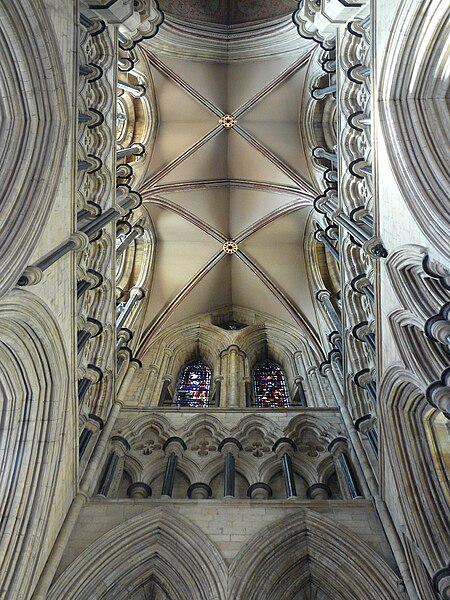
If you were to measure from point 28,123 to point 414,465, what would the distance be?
6.30 metres

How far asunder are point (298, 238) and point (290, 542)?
371 inches

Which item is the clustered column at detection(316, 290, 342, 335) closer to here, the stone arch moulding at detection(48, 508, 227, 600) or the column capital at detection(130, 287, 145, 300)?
the column capital at detection(130, 287, 145, 300)

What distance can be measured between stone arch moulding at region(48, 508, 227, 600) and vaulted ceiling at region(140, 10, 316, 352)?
22.6 feet

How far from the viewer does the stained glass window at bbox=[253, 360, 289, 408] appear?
12734mm

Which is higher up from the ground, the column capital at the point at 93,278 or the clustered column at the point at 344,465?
the column capital at the point at 93,278

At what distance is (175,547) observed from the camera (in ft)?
26.2

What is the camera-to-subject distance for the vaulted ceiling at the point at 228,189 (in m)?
15.1

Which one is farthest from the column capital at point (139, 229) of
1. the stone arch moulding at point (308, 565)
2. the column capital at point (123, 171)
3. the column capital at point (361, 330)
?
the stone arch moulding at point (308, 565)

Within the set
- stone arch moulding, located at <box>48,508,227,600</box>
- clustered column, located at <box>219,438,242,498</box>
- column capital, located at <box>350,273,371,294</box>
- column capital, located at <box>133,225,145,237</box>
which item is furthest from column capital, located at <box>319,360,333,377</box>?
column capital, located at <box>133,225,145,237</box>

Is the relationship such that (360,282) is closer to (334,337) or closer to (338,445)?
(338,445)

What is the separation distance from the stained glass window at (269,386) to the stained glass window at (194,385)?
103 cm

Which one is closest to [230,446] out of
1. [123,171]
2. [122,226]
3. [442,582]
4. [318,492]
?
[318,492]

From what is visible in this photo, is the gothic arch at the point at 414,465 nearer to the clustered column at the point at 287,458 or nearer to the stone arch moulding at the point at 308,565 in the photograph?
the stone arch moulding at the point at 308,565

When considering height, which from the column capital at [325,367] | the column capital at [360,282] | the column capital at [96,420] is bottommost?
the column capital at [96,420]
